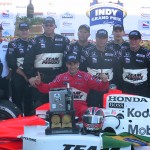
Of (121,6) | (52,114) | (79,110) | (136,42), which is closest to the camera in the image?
(52,114)

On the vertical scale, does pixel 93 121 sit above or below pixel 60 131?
above

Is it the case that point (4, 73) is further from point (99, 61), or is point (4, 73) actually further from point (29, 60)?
point (99, 61)

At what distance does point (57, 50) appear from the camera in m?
6.93

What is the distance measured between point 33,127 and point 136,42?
266 cm

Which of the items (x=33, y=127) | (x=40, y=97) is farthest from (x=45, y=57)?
(x=33, y=127)

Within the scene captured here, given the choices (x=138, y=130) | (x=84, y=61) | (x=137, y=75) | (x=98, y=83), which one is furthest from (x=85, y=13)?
(x=138, y=130)

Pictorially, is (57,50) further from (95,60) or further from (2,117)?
(2,117)

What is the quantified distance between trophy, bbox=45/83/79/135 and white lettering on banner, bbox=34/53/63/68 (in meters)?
2.08

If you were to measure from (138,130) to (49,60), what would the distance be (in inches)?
91.2

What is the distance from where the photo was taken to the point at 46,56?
688 cm

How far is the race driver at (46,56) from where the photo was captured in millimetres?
6891

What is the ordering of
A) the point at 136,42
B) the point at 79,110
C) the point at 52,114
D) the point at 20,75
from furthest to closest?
the point at 20,75 < the point at 136,42 < the point at 79,110 < the point at 52,114

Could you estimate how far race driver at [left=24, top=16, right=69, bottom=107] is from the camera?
6891mm

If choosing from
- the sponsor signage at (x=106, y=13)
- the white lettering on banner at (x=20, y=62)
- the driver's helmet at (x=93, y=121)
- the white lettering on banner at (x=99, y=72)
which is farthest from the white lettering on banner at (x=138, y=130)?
the sponsor signage at (x=106, y=13)
